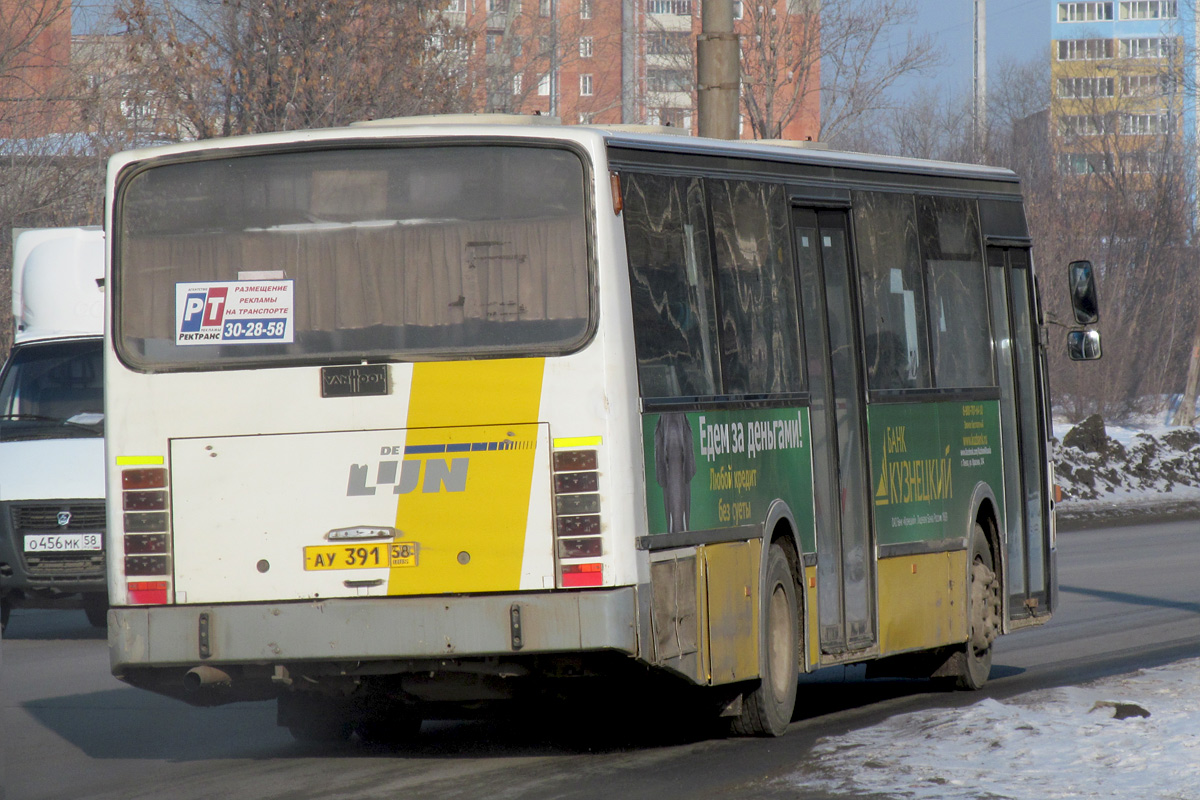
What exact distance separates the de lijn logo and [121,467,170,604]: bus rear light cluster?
2.80 feet

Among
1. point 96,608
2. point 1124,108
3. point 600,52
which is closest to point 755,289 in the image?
point 96,608

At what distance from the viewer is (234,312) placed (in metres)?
8.23

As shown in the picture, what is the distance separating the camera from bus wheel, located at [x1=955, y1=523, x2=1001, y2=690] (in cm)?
1159

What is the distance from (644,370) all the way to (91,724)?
13.6 feet

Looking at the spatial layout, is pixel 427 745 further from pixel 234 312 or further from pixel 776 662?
pixel 234 312

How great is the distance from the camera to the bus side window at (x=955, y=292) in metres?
11.3

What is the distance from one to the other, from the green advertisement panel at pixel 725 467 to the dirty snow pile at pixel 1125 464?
20.1m

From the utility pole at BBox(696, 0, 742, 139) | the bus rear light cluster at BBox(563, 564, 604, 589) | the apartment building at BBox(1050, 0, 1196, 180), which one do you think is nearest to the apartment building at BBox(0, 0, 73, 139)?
the utility pole at BBox(696, 0, 742, 139)

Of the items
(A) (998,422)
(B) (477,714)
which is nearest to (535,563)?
(B) (477,714)

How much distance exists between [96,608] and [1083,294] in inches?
326

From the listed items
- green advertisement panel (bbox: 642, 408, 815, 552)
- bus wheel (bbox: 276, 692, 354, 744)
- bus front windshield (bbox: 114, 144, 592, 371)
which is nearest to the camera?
bus front windshield (bbox: 114, 144, 592, 371)

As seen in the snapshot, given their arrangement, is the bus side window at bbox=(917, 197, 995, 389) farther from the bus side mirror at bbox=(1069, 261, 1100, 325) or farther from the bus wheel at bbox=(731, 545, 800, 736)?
the bus wheel at bbox=(731, 545, 800, 736)

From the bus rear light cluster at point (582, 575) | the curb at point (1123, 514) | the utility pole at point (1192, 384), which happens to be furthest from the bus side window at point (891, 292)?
the utility pole at point (1192, 384)

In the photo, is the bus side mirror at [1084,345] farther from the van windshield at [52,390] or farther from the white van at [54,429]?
the van windshield at [52,390]
